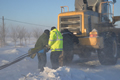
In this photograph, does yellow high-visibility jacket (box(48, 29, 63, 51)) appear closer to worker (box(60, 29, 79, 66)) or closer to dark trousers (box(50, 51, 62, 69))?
dark trousers (box(50, 51, 62, 69))

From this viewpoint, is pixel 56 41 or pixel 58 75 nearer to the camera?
pixel 58 75

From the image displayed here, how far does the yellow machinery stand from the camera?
5809 mm

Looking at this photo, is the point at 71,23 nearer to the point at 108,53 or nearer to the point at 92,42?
the point at 92,42

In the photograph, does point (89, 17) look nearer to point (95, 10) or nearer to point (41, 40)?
point (95, 10)

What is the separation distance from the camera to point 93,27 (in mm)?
6816

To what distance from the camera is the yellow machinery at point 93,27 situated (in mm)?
5809

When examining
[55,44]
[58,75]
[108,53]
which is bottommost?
[58,75]

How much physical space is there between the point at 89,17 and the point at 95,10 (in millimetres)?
1128

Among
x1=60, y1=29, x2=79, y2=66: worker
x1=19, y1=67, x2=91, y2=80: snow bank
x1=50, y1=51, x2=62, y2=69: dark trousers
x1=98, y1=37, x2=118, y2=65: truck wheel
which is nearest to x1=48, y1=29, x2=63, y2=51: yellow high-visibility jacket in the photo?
x1=50, y1=51, x2=62, y2=69: dark trousers

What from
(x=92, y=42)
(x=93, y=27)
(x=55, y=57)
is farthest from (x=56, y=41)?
(x=93, y=27)

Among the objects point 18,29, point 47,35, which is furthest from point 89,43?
point 18,29

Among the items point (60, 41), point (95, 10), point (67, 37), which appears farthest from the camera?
point (95, 10)

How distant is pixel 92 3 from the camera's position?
299 inches

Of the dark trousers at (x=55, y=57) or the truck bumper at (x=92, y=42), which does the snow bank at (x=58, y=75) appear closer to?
the dark trousers at (x=55, y=57)
